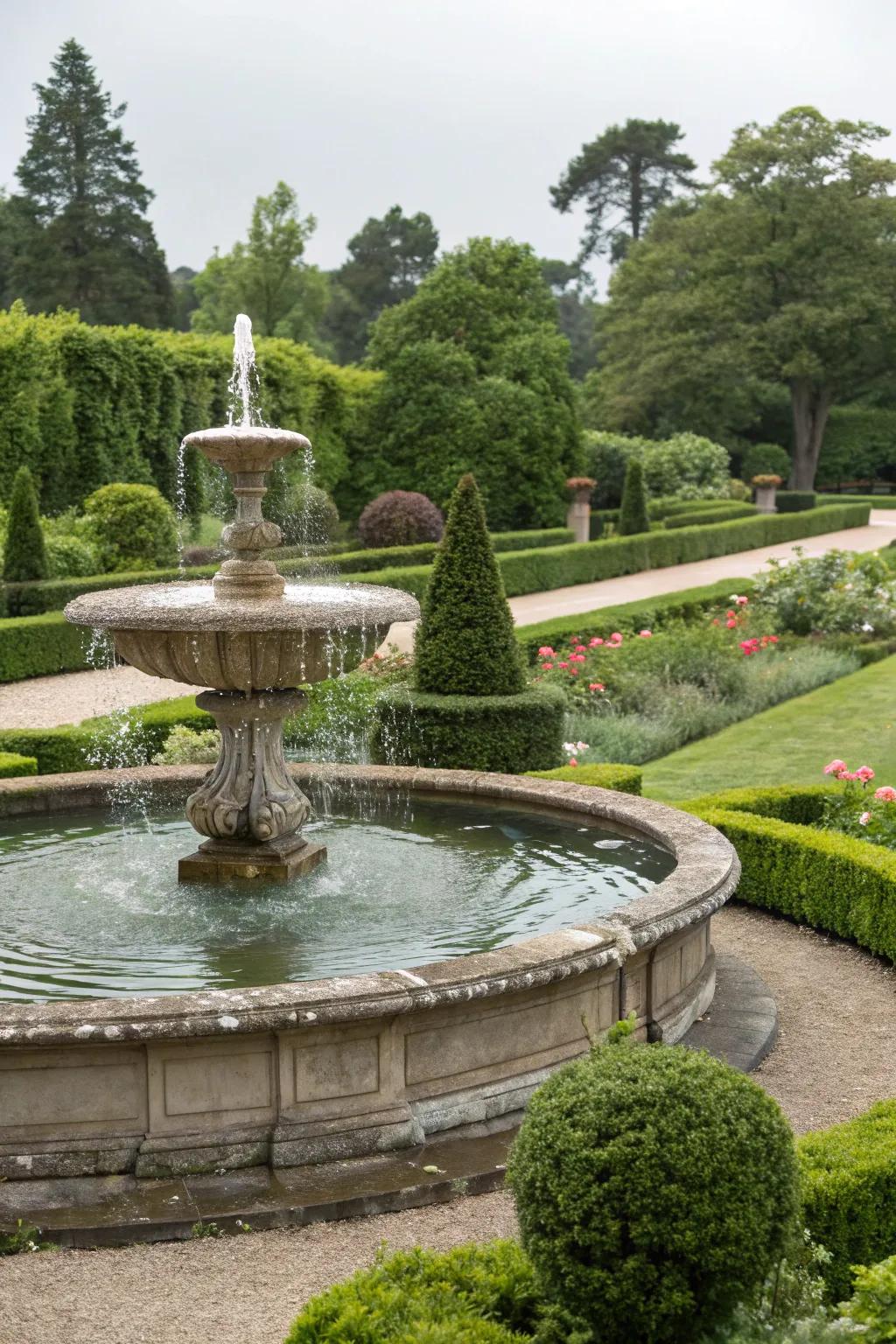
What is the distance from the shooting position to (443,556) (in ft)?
36.5

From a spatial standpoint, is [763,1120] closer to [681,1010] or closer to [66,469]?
[681,1010]

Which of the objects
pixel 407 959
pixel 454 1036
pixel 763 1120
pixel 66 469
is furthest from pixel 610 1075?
pixel 66 469

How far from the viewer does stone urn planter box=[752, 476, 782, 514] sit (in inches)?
1590

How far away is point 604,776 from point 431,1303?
6219 millimetres

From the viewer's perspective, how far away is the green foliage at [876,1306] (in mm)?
3514

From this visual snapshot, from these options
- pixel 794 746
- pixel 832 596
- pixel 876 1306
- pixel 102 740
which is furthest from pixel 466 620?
pixel 832 596

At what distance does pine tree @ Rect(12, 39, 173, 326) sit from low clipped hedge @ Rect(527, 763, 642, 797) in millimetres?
36340

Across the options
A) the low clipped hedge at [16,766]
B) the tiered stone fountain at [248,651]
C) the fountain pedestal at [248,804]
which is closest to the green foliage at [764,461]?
the low clipped hedge at [16,766]

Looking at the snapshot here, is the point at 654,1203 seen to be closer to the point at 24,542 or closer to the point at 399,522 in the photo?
the point at 24,542

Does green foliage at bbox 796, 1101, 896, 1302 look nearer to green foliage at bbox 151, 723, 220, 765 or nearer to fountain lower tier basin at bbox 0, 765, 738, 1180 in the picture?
fountain lower tier basin at bbox 0, 765, 738, 1180

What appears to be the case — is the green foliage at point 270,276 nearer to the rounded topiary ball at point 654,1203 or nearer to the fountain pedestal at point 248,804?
the fountain pedestal at point 248,804

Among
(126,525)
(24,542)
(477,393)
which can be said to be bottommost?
(24,542)

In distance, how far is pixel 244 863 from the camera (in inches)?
287

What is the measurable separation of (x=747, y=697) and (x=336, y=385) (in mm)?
19921
